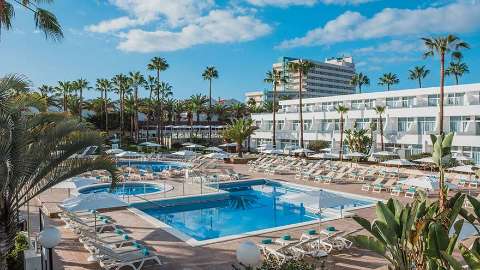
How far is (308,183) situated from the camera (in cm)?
2523

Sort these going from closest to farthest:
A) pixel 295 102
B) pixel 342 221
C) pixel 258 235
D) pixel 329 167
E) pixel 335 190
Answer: pixel 258 235, pixel 342 221, pixel 335 190, pixel 329 167, pixel 295 102

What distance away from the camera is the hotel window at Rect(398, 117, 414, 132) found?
3816cm

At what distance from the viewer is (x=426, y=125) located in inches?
1441

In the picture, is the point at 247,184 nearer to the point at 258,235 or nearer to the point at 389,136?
the point at 258,235

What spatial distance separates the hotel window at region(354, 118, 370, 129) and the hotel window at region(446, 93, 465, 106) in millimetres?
8217

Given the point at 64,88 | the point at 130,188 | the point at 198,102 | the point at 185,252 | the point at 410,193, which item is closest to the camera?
the point at 185,252

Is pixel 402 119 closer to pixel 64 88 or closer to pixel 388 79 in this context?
pixel 388 79

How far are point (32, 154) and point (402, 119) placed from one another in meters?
37.2

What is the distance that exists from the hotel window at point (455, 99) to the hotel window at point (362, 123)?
8217mm

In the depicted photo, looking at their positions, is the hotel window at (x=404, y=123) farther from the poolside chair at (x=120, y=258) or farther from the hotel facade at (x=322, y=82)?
the hotel facade at (x=322, y=82)

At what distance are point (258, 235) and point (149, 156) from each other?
2671cm

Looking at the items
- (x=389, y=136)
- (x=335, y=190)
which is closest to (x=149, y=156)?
(x=335, y=190)

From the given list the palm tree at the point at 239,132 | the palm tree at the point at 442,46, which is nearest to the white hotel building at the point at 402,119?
the palm tree at the point at 442,46

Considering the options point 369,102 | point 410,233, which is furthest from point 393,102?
point 410,233
